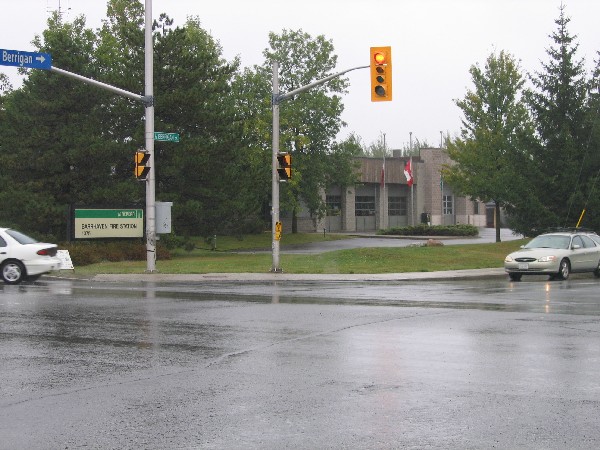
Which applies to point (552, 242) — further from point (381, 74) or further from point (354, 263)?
point (381, 74)

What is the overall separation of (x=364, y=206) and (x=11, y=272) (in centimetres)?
5569

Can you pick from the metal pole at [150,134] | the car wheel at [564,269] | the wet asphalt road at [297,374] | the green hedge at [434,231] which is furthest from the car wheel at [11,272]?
the green hedge at [434,231]

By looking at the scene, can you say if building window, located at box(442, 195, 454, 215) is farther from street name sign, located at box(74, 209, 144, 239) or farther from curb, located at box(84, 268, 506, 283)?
curb, located at box(84, 268, 506, 283)

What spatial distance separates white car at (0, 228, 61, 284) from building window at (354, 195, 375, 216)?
2115 inches

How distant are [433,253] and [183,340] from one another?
82.2 feet

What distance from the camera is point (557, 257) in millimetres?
26422

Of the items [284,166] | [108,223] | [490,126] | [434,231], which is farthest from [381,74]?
[434,231]

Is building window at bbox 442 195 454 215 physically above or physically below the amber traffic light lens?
below

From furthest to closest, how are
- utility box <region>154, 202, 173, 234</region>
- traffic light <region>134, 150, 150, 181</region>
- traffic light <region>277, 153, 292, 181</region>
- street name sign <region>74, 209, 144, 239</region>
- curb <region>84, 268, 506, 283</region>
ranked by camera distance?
street name sign <region>74, 209, 144, 239</region> < utility box <region>154, 202, 173, 234</region> < traffic light <region>277, 153, 292, 181</region> < traffic light <region>134, 150, 150, 181</region> < curb <region>84, 268, 506, 283</region>

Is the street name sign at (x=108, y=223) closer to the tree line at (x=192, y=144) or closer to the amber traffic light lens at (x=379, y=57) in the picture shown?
the tree line at (x=192, y=144)

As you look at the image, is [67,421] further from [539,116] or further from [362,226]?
[362,226]

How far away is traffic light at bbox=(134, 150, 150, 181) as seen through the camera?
86.6 ft

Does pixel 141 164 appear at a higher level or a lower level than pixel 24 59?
lower

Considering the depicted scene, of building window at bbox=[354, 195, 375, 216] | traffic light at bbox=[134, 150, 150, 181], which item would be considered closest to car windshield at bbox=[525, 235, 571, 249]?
traffic light at bbox=[134, 150, 150, 181]
